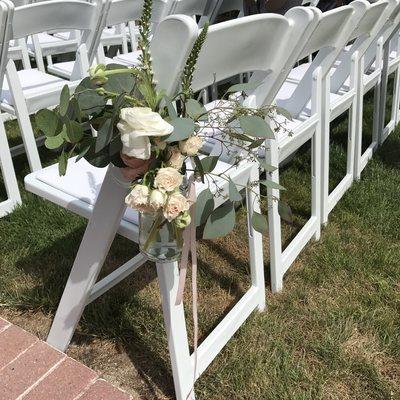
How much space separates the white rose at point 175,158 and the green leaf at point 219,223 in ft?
0.72

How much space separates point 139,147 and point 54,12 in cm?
A: 154

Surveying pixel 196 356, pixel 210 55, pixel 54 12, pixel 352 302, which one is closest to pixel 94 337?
pixel 196 356

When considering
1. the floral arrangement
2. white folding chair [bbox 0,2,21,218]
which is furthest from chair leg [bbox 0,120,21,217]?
the floral arrangement

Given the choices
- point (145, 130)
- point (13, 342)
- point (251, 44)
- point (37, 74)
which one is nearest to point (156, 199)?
point (145, 130)

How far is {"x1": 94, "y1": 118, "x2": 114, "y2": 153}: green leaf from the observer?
3.78 feet

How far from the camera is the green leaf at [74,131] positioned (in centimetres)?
119

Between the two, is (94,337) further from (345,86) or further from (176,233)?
(345,86)

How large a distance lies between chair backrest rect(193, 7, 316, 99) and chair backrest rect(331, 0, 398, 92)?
0.72 metres

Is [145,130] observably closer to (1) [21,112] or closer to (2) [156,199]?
(2) [156,199]

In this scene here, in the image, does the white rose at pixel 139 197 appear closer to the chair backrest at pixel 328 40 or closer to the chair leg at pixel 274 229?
the chair leg at pixel 274 229

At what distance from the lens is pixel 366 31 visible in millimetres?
2432

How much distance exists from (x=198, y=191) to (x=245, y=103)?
1.00 feet

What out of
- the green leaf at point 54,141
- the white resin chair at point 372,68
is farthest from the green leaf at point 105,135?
the white resin chair at point 372,68

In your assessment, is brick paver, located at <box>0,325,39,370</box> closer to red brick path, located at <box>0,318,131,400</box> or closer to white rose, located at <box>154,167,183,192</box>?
red brick path, located at <box>0,318,131,400</box>
